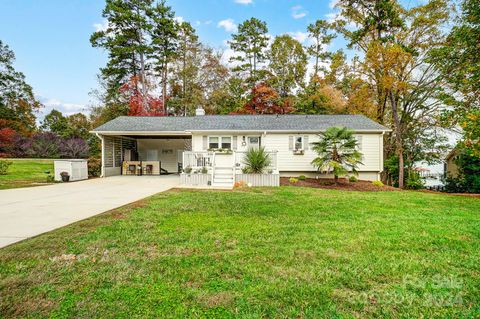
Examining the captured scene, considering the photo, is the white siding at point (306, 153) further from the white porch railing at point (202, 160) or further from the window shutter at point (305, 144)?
the white porch railing at point (202, 160)

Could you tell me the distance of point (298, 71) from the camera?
23781mm

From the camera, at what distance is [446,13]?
14.2 meters

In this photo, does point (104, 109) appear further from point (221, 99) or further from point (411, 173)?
point (411, 173)

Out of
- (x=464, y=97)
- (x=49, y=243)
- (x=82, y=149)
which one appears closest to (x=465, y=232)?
(x=49, y=243)

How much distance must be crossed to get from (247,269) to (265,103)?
21.8m

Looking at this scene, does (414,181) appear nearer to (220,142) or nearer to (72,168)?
(220,142)

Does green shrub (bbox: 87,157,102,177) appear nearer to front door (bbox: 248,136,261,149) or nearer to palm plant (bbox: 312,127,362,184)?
front door (bbox: 248,136,261,149)

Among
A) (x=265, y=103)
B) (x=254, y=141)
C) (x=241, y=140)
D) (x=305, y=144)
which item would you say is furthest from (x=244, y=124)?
(x=265, y=103)

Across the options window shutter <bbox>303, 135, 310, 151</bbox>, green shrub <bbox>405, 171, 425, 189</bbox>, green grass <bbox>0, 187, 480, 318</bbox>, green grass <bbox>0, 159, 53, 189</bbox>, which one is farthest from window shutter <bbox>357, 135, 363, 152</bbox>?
green grass <bbox>0, 159, 53, 189</bbox>

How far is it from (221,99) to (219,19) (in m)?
7.09

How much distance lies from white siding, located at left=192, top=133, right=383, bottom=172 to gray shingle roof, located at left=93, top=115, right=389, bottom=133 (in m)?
0.54

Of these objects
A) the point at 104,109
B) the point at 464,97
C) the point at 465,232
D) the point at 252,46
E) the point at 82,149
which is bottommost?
the point at 465,232

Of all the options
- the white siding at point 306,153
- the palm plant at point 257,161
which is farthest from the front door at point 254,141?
the palm plant at point 257,161

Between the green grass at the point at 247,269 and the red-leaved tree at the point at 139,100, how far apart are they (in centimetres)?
2225
